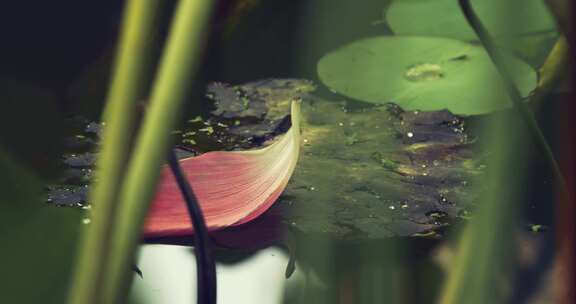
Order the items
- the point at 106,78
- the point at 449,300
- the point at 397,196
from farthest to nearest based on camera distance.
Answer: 1. the point at 106,78
2. the point at 397,196
3. the point at 449,300

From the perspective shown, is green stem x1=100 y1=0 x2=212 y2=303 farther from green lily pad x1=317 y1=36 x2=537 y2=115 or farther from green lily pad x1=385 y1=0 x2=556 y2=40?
green lily pad x1=385 y1=0 x2=556 y2=40

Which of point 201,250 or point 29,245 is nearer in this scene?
point 201,250

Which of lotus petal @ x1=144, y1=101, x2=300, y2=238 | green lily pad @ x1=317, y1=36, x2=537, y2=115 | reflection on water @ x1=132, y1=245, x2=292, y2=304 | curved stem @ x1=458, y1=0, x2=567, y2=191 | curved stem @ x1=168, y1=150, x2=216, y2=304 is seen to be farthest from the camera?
green lily pad @ x1=317, y1=36, x2=537, y2=115

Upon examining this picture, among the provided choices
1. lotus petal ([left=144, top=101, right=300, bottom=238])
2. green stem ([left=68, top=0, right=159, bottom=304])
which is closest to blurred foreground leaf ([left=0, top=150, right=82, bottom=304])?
lotus petal ([left=144, top=101, right=300, bottom=238])

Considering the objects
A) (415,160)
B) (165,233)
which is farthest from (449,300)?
(415,160)

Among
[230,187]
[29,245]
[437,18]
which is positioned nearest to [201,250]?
[230,187]

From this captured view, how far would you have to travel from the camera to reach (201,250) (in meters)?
0.56

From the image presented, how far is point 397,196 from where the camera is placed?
1.01m

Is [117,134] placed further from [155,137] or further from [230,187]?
[230,187]

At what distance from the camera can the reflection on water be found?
0.90 meters

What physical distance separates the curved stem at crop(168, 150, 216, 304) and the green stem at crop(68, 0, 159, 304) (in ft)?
0.41

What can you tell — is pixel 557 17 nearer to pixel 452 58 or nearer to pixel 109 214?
pixel 109 214

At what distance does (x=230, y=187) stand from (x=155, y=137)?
0.41 metres

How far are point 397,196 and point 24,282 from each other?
46 centimetres
